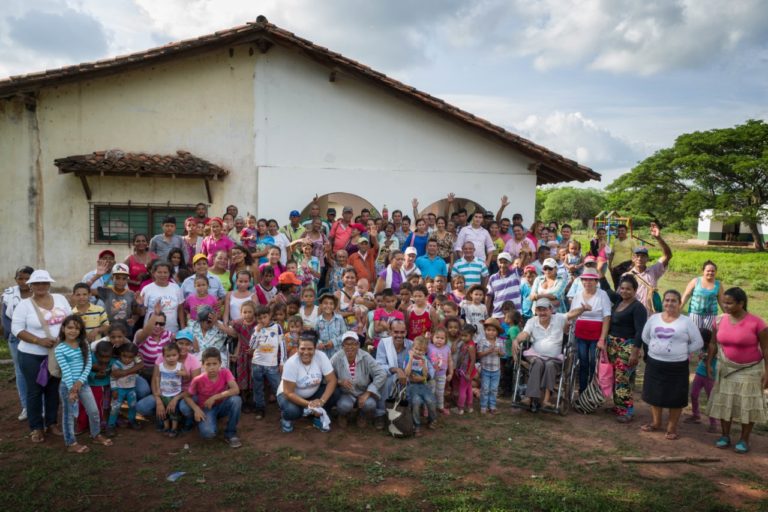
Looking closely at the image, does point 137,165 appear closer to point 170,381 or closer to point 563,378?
point 170,381

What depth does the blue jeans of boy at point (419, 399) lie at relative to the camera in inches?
229

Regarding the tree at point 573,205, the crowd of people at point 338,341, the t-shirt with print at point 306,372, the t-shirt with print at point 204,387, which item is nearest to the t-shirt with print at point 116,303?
the crowd of people at point 338,341

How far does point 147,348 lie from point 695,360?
859 cm

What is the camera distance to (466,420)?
617 cm

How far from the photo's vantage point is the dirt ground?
14.3 ft

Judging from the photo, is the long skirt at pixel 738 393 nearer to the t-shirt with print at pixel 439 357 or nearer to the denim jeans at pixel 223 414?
the t-shirt with print at pixel 439 357

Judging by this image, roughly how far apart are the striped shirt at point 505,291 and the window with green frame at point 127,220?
621 cm

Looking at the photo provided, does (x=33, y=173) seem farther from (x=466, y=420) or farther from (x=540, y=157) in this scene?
(x=540, y=157)

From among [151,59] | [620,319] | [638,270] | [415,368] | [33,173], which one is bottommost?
[415,368]

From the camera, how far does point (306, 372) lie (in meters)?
5.77

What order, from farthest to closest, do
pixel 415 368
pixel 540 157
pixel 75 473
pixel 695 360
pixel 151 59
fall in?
pixel 540 157 → pixel 151 59 → pixel 695 360 → pixel 415 368 → pixel 75 473

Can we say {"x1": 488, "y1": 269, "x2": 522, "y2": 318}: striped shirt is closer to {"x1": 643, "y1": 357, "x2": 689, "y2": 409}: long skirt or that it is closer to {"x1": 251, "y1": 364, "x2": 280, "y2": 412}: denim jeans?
{"x1": 643, "y1": 357, "x2": 689, "y2": 409}: long skirt

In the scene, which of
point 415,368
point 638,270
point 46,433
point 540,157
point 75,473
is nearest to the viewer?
point 75,473

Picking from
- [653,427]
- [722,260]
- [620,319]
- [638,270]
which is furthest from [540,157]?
[722,260]
